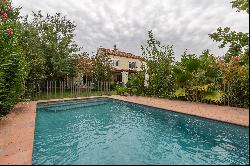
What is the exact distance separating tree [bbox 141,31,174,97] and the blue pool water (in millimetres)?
7015

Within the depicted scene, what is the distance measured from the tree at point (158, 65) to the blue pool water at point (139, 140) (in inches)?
276

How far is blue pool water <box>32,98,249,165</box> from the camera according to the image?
23.7 ft

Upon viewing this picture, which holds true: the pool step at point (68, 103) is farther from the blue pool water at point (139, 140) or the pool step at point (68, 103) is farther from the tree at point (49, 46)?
the tree at point (49, 46)

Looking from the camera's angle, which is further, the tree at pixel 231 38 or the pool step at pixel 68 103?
the pool step at pixel 68 103

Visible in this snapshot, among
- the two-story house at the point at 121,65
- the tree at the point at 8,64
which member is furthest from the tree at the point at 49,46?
the two-story house at the point at 121,65

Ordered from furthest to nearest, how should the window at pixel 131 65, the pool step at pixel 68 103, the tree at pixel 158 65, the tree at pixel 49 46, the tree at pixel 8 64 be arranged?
1. the window at pixel 131 65
2. the tree at pixel 49 46
3. the tree at pixel 158 65
4. the pool step at pixel 68 103
5. the tree at pixel 8 64

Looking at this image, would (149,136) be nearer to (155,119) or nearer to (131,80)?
(155,119)

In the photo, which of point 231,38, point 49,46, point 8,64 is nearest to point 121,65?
point 49,46

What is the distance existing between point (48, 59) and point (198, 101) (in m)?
16.8

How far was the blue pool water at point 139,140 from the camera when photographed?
7.21m

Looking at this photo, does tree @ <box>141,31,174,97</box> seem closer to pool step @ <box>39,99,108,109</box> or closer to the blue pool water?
pool step @ <box>39,99,108,109</box>

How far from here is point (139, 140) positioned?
942 cm

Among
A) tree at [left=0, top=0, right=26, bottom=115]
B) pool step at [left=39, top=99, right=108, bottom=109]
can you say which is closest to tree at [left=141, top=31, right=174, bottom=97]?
pool step at [left=39, top=99, right=108, bottom=109]

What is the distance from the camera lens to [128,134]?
1038 centimetres
